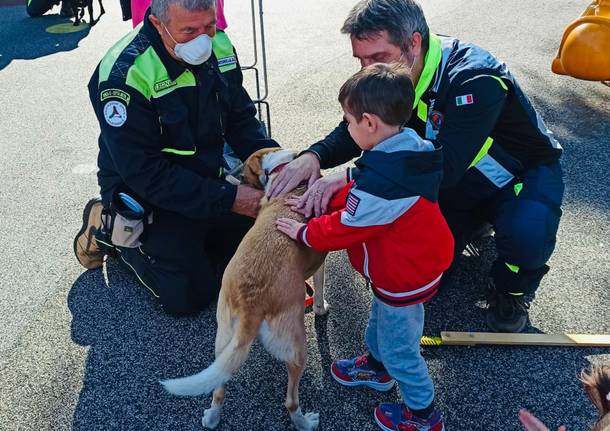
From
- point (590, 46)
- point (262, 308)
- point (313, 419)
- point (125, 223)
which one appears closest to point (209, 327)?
point (125, 223)

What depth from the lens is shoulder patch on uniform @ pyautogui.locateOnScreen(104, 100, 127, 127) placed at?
2580 mm

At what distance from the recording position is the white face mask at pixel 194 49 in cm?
255

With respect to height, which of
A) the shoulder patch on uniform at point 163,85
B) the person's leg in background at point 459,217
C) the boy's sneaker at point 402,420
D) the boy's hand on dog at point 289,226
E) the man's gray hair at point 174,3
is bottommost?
the boy's sneaker at point 402,420

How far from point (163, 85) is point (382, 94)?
4.44 feet

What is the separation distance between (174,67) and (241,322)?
58.2 inches

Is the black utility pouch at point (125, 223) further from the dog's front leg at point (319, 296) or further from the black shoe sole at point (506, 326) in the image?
the black shoe sole at point (506, 326)

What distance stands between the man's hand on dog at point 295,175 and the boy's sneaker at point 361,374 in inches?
36.6

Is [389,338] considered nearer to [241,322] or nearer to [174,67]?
[241,322]

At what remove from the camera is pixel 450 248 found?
204 centimetres

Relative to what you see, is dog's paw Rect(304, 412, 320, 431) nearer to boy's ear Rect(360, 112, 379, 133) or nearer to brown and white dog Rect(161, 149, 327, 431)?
brown and white dog Rect(161, 149, 327, 431)

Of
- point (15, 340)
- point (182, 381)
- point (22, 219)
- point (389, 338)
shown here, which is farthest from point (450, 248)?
point (22, 219)

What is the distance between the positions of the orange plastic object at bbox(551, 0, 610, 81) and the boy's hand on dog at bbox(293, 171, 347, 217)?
408cm

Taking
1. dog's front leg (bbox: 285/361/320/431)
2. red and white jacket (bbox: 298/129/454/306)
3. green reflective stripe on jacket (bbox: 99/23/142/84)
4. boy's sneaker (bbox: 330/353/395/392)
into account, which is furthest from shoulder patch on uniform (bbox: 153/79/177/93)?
boy's sneaker (bbox: 330/353/395/392)

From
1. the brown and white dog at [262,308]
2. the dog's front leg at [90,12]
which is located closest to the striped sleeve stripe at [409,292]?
the brown and white dog at [262,308]
